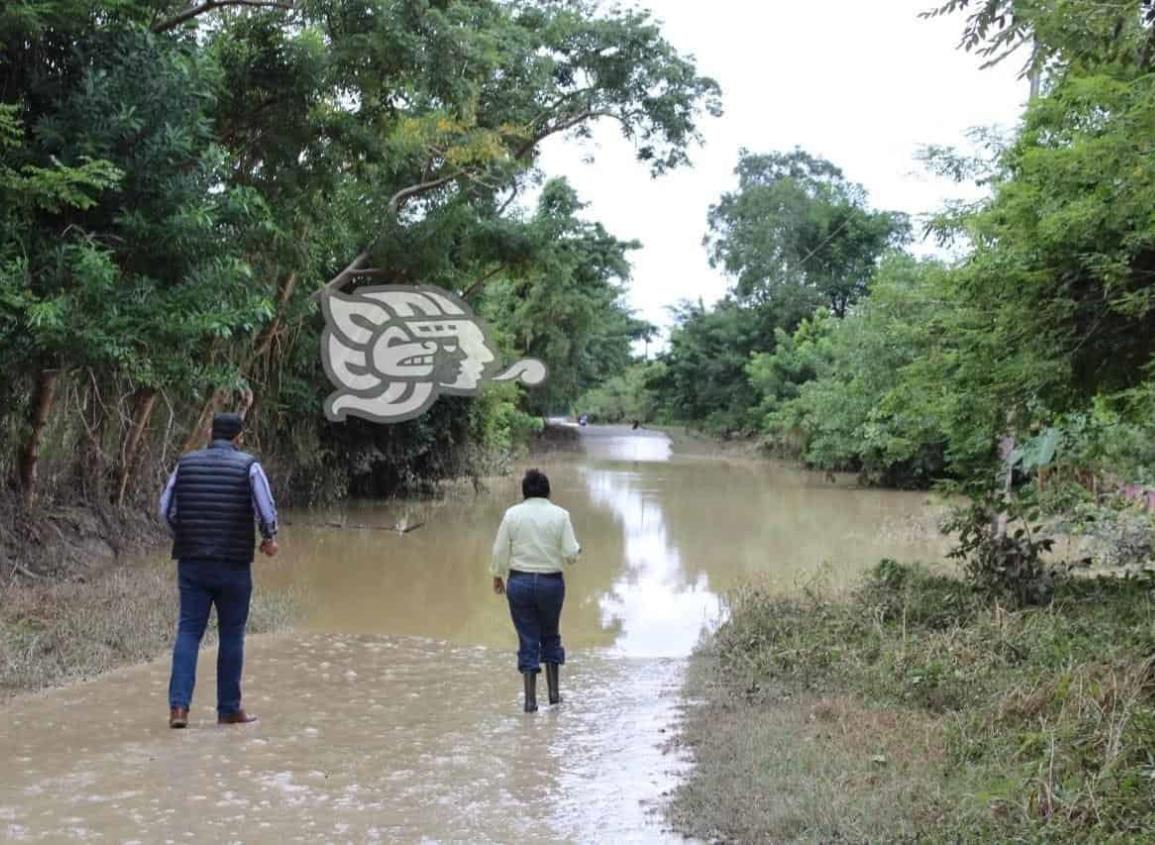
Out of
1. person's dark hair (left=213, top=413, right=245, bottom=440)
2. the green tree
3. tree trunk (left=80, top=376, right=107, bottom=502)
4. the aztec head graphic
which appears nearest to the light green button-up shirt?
person's dark hair (left=213, top=413, right=245, bottom=440)

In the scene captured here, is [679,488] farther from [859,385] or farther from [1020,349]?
[1020,349]

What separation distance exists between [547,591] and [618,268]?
103ft

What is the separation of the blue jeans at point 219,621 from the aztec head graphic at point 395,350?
1229 centimetres

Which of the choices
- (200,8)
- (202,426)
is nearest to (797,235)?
(202,426)

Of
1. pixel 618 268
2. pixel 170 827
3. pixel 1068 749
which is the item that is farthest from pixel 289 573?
pixel 618 268

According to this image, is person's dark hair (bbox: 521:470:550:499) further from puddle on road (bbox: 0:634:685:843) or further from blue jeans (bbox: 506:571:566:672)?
puddle on road (bbox: 0:634:685:843)

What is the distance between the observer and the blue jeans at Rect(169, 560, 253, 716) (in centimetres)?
585

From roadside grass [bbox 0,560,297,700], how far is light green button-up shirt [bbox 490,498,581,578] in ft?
9.64

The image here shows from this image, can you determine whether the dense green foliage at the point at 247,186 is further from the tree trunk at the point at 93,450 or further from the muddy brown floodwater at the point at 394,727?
the muddy brown floodwater at the point at 394,727

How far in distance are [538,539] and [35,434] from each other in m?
6.53

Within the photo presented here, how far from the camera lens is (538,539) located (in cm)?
666

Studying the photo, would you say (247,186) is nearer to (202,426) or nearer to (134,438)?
(134,438)

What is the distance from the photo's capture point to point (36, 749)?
5344mm

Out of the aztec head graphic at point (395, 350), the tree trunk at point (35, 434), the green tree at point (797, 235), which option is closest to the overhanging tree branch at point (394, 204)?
the aztec head graphic at point (395, 350)
